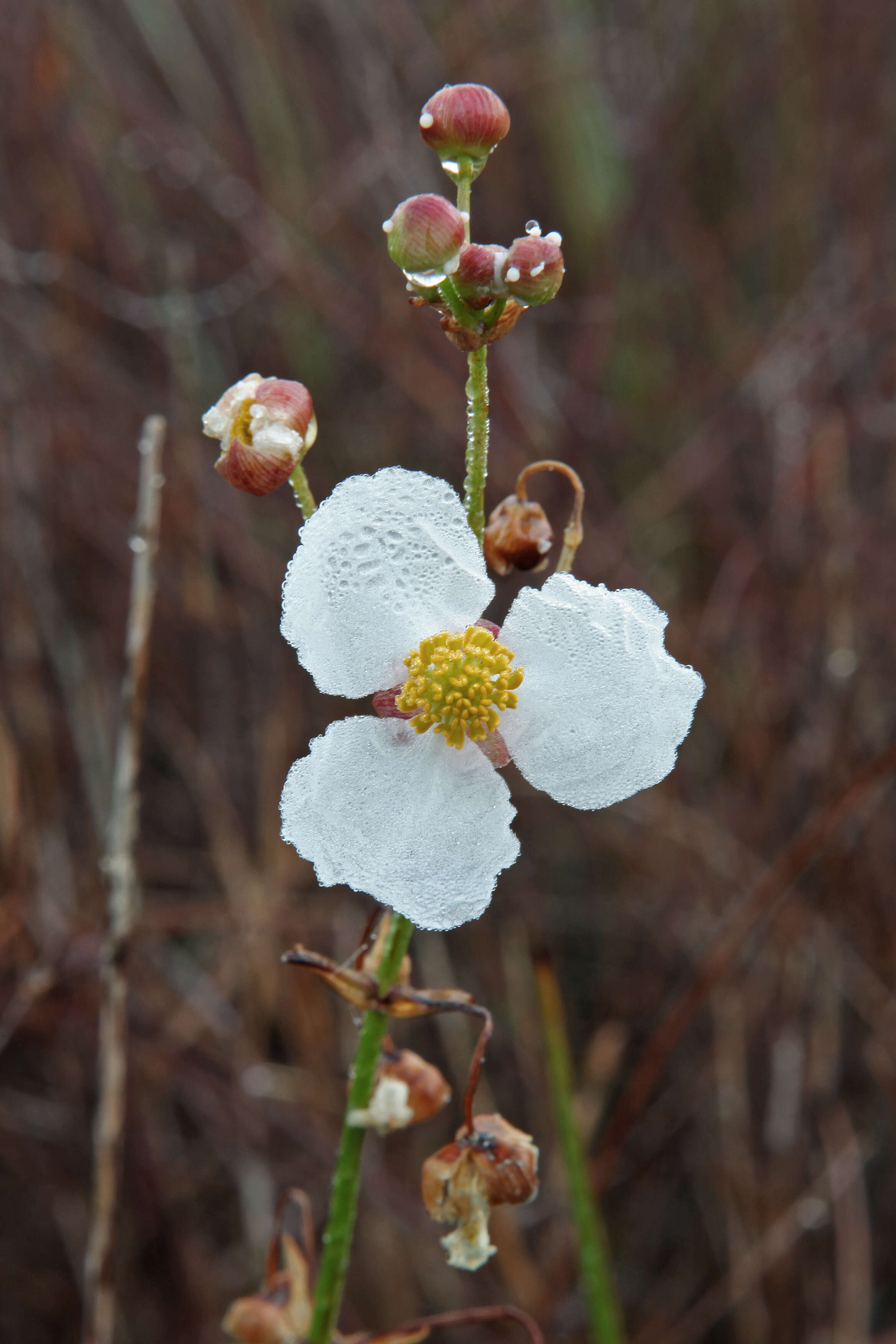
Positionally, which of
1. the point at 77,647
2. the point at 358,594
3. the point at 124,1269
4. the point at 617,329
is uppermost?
the point at 617,329

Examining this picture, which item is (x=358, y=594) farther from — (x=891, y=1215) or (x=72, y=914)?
(x=891, y=1215)

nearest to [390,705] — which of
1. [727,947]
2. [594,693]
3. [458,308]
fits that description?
[594,693]

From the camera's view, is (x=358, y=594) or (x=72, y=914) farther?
(x=72, y=914)

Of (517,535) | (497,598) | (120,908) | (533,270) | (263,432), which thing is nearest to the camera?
(533,270)

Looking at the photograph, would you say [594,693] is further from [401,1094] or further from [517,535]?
[401,1094]

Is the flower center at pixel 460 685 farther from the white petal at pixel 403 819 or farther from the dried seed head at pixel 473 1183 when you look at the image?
the dried seed head at pixel 473 1183

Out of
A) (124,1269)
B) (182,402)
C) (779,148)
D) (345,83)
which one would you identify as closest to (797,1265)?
(124,1269)
